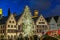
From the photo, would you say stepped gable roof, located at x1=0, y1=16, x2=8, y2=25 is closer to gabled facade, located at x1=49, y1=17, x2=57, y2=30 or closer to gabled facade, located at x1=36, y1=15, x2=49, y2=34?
gabled facade, located at x1=36, y1=15, x2=49, y2=34

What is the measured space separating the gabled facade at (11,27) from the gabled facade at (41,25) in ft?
9.83

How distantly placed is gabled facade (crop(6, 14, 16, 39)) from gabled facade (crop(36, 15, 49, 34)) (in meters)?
2.99

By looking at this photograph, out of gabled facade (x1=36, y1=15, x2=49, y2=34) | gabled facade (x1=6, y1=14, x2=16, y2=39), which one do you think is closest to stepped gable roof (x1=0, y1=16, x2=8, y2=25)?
gabled facade (x1=6, y1=14, x2=16, y2=39)

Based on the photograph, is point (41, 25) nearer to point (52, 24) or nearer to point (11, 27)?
point (52, 24)

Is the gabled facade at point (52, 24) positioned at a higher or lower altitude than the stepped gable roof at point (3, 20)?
lower

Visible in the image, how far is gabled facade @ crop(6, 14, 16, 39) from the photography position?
2343 centimetres

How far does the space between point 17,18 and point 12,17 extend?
1459 millimetres

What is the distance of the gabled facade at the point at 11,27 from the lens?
76.9 feet

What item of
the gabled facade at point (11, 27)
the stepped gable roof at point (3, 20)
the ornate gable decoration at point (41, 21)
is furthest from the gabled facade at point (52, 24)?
the stepped gable roof at point (3, 20)

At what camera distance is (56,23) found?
83.2 feet

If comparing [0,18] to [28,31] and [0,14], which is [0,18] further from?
[28,31]

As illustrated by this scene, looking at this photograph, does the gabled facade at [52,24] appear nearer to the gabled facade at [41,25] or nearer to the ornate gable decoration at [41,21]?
the gabled facade at [41,25]

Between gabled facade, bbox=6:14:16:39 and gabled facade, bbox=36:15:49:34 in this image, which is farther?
gabled facade, bbox=36:15:49:34

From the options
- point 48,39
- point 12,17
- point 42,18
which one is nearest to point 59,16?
point 42,18
